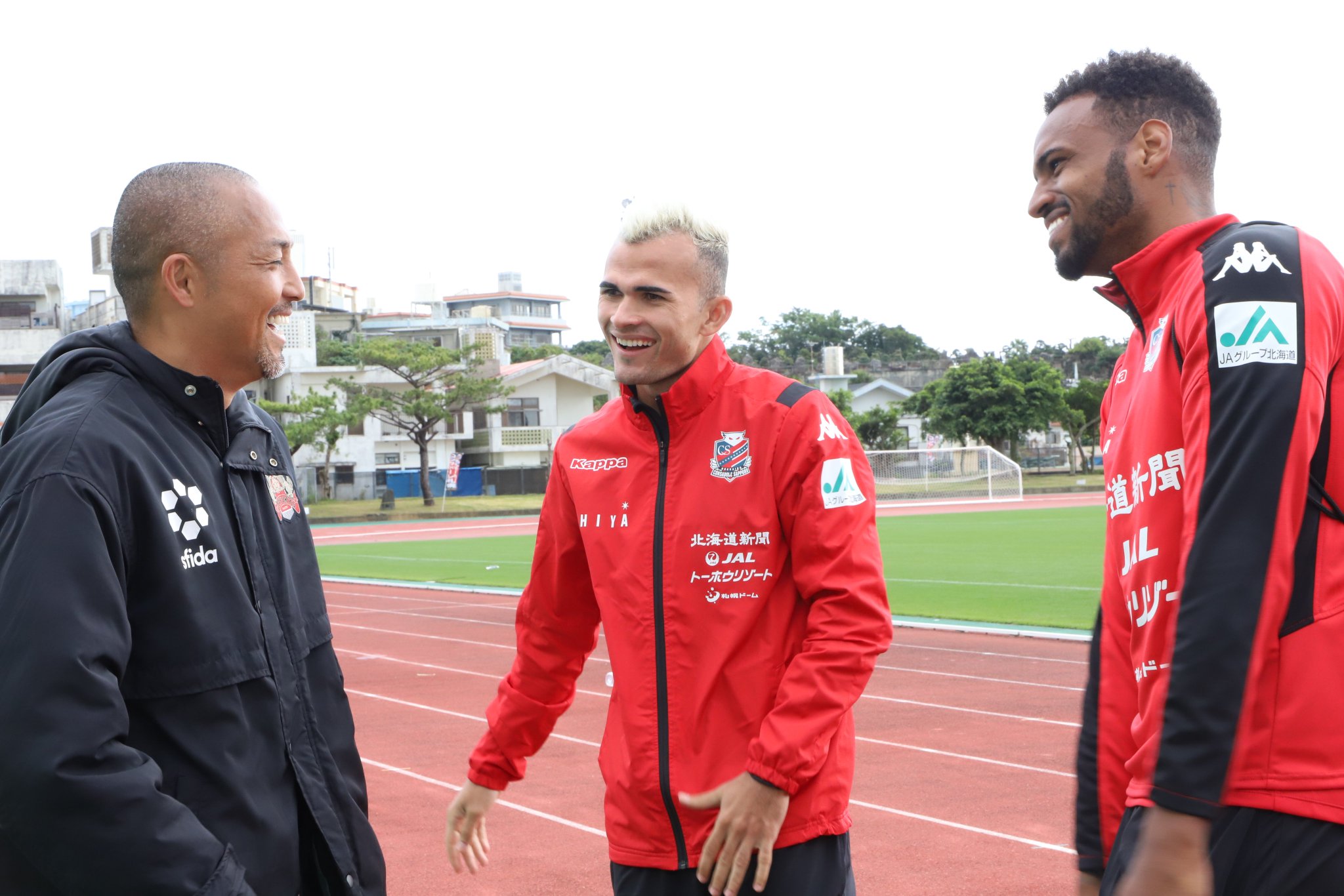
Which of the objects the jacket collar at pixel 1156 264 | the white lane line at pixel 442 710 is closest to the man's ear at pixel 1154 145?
the jacket collar at pixel 1156 264

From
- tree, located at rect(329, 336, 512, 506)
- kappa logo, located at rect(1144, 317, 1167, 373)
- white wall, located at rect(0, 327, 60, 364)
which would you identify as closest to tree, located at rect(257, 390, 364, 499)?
tree, located at rect(329, 336, 512, 506)

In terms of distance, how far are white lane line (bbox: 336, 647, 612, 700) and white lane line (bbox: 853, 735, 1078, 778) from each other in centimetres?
240

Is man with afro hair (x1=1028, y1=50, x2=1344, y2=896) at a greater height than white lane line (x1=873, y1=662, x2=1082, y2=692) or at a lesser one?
greater

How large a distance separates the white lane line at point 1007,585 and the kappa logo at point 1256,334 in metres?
15.0

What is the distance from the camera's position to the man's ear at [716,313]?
112 inches

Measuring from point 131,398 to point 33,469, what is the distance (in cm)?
28

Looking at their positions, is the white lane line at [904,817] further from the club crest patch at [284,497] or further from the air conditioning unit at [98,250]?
the air conditioning unit at [98,250]

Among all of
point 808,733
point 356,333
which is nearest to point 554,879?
point 808,733

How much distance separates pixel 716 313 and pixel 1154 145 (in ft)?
3.37

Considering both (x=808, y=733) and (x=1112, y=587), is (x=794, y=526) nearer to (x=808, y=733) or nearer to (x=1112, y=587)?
(x=808, y=733)

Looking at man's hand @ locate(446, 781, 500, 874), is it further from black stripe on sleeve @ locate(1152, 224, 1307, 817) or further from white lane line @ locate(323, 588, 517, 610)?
white lane line @ locate(323, 588, 517, 610)

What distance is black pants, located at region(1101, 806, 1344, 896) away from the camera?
70.3 inches

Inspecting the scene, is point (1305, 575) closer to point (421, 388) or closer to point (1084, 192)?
point (1084, 192)

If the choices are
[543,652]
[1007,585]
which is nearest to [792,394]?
[543,652]
